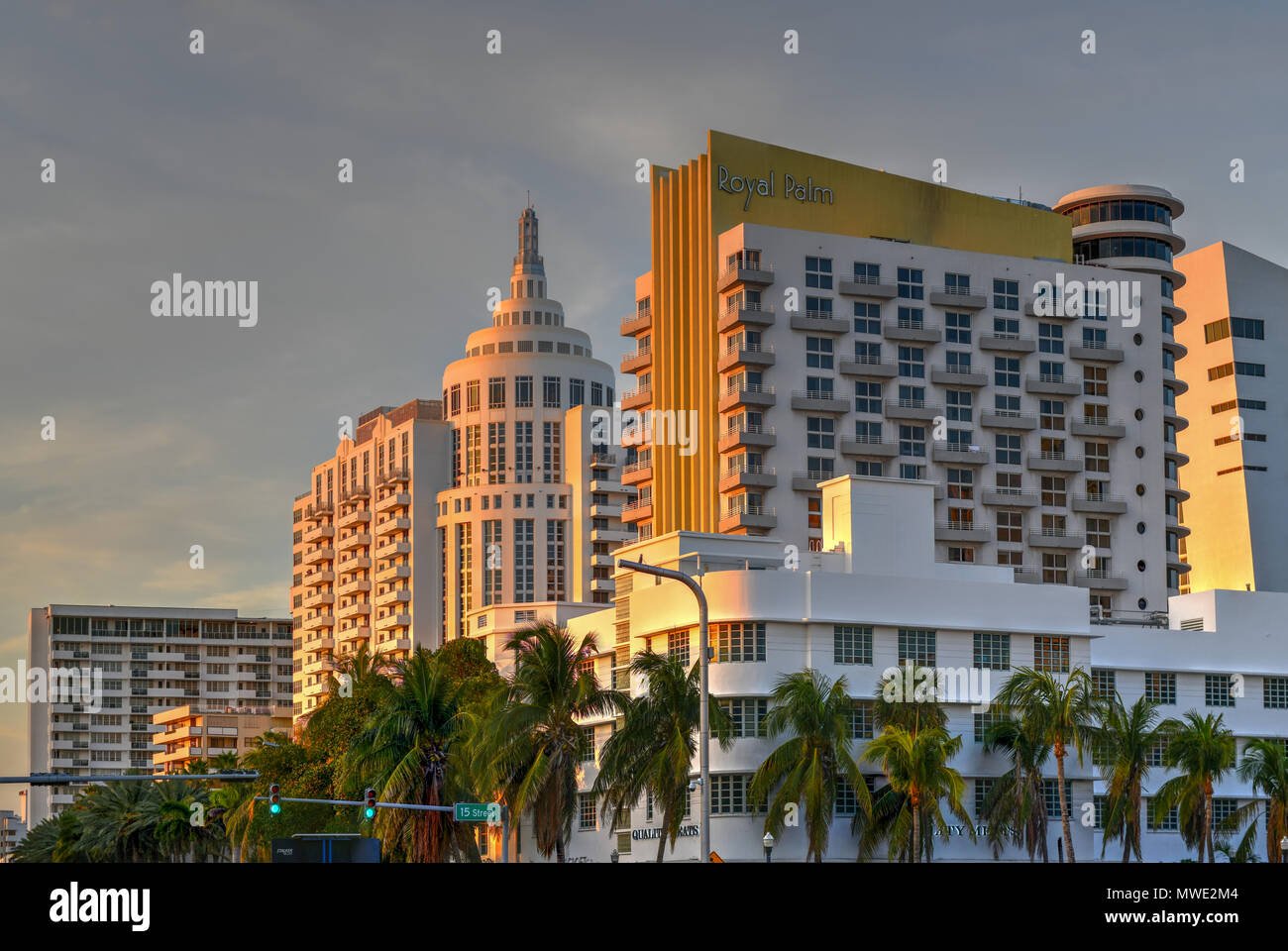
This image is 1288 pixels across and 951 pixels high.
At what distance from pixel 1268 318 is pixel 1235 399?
30.3 ft

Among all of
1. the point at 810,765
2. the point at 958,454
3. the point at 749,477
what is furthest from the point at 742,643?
the point at 958,454

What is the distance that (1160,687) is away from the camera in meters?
98.1

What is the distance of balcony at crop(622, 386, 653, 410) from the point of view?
137000 millimetres

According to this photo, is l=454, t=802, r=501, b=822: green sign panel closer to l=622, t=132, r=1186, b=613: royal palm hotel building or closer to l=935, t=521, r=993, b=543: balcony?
l=622, t=132, r=1186, b=613: royal palm hotel building

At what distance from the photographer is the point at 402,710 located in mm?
82938

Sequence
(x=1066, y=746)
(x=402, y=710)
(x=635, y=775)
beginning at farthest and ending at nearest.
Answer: (x=1066, y=746)
(x=402, y=710)
(x=635, y=775)

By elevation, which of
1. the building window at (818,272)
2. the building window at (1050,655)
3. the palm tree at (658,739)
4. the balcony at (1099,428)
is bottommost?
the palm tree at (658,739)

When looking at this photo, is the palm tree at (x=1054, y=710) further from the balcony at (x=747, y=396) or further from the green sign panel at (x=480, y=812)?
the balcony at (x=747, y=396)

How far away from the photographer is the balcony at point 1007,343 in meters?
134

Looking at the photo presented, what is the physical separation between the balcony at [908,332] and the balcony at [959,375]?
235 cm

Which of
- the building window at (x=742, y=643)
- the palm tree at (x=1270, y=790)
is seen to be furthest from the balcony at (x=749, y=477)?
the palm tree at (x=1270, y=790)
